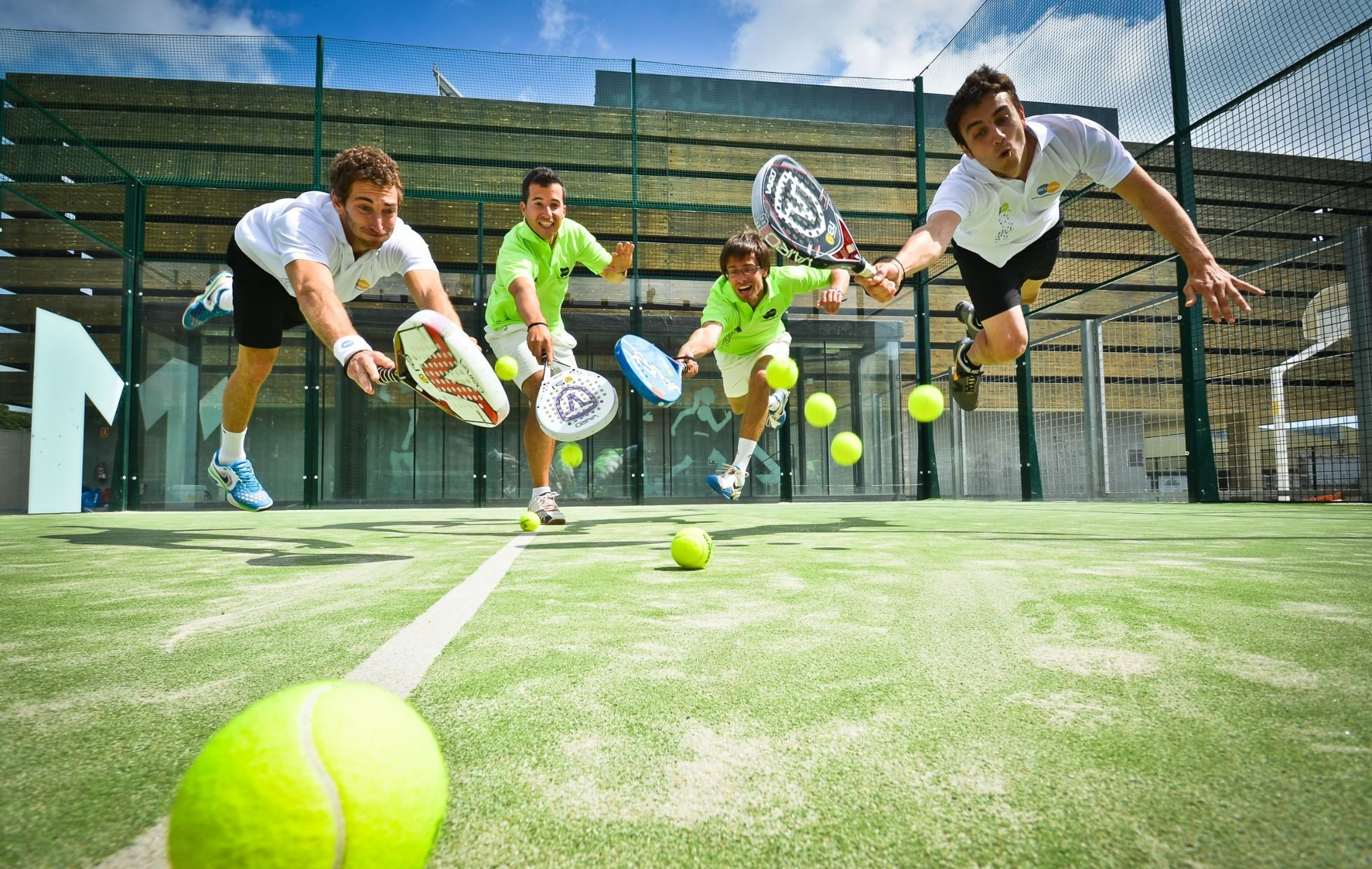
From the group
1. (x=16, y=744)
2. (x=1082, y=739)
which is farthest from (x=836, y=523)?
(x=16, y=744)

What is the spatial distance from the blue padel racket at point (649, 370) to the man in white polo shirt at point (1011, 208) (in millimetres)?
2176

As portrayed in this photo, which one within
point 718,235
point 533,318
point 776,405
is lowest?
point 776,405

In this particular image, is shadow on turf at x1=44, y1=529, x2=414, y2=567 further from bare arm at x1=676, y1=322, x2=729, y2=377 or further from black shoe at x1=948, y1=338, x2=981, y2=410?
black shoe at x1=948, y1=338, x2=981, y2=410

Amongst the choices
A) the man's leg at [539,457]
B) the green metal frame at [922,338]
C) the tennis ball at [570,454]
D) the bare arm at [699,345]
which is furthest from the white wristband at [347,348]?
the green metal frame at [922,338]

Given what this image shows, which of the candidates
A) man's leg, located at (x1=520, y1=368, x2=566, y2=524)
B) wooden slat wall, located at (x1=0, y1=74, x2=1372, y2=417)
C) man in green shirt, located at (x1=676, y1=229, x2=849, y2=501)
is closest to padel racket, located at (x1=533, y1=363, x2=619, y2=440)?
man's leg, located at (x1=520, y1=368, x2=566, y2=524)

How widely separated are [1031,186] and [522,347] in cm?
373

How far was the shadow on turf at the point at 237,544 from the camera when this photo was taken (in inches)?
140

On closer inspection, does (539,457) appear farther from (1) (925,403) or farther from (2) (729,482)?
(1) (925,403)

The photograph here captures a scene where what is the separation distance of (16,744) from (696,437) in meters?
11.9

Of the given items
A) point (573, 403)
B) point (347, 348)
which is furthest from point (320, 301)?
point (573, 403)

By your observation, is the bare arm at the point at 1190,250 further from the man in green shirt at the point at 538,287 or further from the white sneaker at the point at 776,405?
the man in green shirt at the point at 538,287

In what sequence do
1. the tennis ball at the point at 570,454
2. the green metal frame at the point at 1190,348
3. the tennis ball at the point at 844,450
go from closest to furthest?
the tennis ball at the point at 844,450
the green metal frame at the point at 1190,348
the tennis ball at the point at 570,454

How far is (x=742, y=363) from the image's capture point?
262 inches

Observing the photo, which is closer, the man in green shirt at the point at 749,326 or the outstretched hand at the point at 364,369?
the outstretched hand at the point at 364,369
